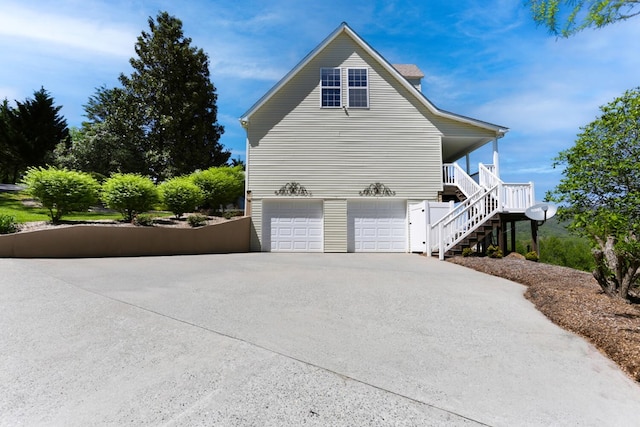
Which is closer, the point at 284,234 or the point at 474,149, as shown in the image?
the point at 284,234

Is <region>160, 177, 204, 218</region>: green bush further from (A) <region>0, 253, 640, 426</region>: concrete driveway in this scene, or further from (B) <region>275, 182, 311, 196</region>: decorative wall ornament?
(A) <region>0, 253, 640, 426</region>: concrete driveway

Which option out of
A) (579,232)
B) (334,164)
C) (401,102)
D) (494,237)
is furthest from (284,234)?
(579,232)

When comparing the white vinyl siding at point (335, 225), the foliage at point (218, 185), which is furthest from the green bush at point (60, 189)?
the white vinyl siding at point (335, 225)

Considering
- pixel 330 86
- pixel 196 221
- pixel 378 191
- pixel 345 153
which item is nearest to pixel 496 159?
pixel 378 191

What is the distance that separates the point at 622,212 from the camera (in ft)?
13.1

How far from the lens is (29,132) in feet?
97.3

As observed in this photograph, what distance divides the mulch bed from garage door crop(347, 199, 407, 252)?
20.5 feet

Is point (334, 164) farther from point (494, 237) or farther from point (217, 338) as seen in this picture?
point (217, 338)

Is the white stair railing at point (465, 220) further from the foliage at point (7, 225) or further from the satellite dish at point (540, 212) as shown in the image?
the foliage at point (7, 225)

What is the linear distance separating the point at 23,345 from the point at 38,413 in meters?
1.48

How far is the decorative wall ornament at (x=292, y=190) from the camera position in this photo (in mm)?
13867

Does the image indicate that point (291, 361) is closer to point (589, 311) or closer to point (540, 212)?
point (589, 311)

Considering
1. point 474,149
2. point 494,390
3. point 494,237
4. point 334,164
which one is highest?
point 474,149

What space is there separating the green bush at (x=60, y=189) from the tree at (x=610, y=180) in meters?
13.0
